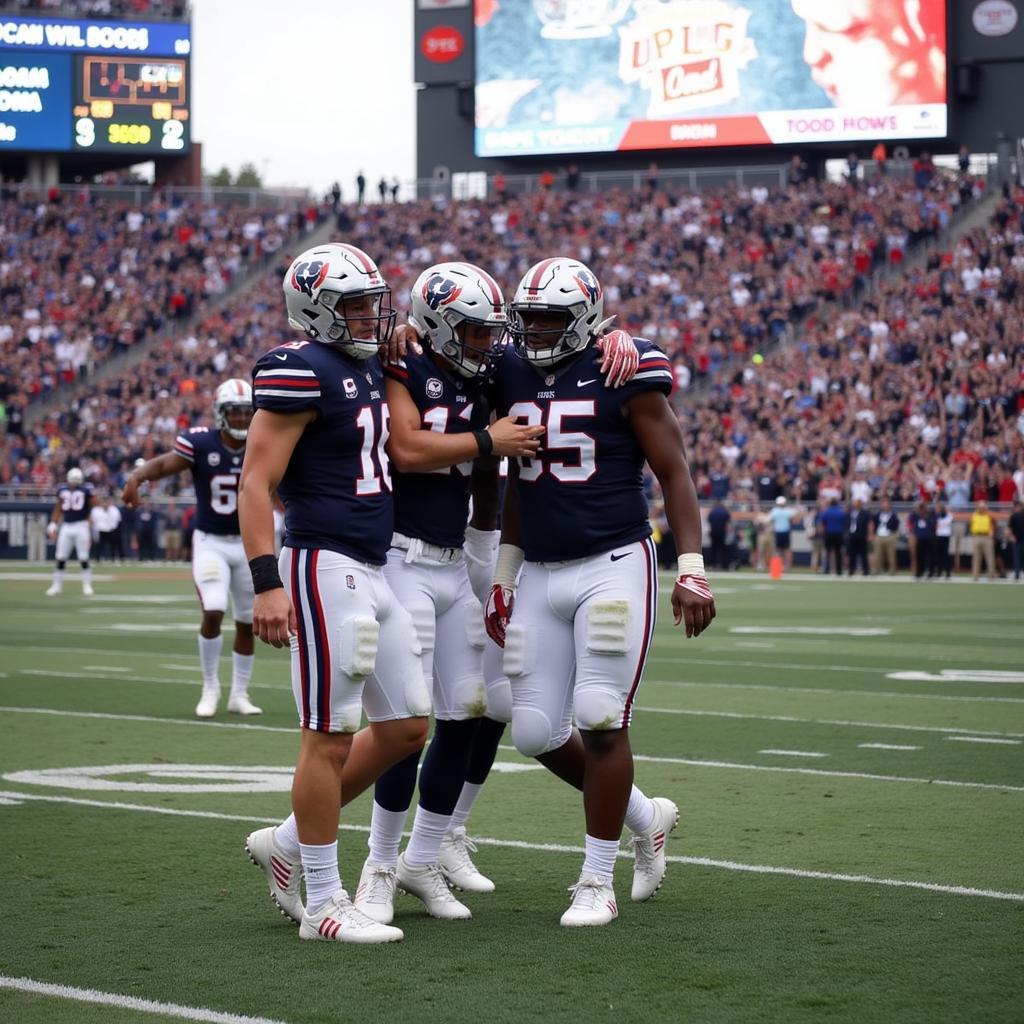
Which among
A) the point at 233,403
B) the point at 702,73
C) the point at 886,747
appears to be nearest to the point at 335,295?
the point at 886,747

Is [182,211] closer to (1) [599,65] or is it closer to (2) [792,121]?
(1) [599,65]

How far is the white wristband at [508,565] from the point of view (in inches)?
218

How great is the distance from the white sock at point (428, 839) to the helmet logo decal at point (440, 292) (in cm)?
153

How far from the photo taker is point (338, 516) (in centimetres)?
513

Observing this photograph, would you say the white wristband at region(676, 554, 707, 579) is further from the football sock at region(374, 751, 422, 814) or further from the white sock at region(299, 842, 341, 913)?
the white sock at region(299, 842, 341, 913)

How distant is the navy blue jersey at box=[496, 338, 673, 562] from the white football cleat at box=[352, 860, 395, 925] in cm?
102

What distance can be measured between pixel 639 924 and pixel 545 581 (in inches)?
40.6

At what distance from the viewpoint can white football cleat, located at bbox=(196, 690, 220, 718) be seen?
408 inches

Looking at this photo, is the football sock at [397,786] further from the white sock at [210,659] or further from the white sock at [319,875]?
the white sock at [210,659]

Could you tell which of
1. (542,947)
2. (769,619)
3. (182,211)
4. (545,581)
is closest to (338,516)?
(545,581)

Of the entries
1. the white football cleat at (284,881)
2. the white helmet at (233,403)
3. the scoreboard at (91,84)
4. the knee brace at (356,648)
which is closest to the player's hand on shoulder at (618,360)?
the knee brace at (356,648)

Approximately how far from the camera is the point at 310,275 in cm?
518

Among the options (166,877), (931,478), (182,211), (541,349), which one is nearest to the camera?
(541,349)

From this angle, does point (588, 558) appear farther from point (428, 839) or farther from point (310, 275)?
point (310, 275)
